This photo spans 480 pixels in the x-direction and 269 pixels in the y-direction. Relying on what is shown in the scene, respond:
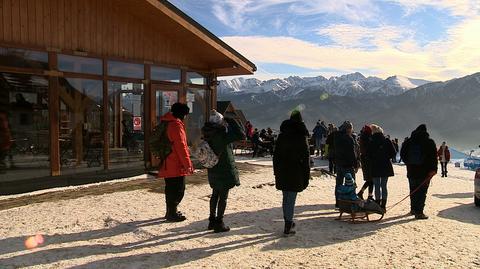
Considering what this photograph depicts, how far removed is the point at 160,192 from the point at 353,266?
189 inches

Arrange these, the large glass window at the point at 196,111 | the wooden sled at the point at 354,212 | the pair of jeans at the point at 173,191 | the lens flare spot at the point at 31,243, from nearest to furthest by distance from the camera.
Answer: the lens flare spot at the point at 31,243
the pair of jeans at the point at 173,191
the wooden sled at the point at 354,212
the large glass window at the point at 196,111

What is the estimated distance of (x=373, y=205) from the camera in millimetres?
6887

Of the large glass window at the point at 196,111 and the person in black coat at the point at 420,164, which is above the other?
the large glass window at the point at 196,111

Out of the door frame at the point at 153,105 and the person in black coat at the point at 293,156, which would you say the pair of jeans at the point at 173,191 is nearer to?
the person in black coat at the point at 293,156

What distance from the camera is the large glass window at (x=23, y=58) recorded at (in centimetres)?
812

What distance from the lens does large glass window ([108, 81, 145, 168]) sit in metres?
10.1

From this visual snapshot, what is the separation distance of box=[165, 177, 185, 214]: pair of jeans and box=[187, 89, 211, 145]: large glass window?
222 inches

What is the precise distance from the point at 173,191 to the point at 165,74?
5515mm

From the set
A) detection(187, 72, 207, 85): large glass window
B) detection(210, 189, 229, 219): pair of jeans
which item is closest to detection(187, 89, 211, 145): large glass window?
detection(187, 72, 207, 85): large glass window

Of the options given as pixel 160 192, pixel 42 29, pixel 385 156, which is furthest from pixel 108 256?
pixel 42 29

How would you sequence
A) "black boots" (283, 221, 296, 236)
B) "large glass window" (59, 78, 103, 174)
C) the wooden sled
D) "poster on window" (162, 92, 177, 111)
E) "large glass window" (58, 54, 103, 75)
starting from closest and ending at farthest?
"black boots" (283, 221, 296, 236)
the wooden sled
"large glass window" (58, 54, 103, 75)
"large glass window" (59, 78, 103, 174)
"poster on window" (162, 92, 177, 111)

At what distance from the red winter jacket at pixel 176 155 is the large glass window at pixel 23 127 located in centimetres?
397

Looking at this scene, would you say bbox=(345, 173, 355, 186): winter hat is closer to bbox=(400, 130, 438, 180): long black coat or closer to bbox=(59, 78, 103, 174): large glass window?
bbox=(400, 130, 438, 180): long black coat

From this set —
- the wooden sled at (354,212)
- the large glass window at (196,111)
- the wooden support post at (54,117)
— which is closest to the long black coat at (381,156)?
the wooden sled at (354,212)
